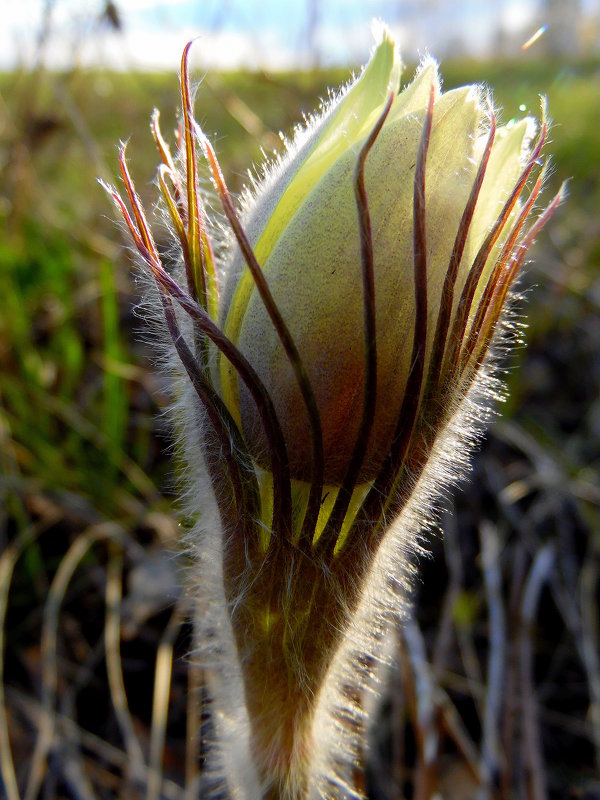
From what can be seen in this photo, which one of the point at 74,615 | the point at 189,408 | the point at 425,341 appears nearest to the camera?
the point at 425,341

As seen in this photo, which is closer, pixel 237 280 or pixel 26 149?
pixel 237 280

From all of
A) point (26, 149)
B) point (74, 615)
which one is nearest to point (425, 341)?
point (74, 615)

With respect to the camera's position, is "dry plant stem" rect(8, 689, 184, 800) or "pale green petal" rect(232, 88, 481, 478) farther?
"dry plant stem" rect(8, 689, 184, 800)

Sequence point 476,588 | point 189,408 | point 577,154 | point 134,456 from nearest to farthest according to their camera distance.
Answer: point 189,408, point 476,588, point 134,456, point 577,154

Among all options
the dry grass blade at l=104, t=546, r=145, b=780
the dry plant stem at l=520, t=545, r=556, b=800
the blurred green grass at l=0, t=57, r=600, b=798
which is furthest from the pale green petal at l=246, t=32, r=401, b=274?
the dry plant stem at l=520, t=545, r=556, b=800

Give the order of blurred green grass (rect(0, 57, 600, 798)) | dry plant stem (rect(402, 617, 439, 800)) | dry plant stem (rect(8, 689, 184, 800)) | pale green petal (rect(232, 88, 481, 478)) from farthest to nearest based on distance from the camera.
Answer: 1. blurred green grass (rect(0, 57, 600, 798))
2. dry plant stem (rect(8, 689, 184, 800))
3. dry plant stem (rect(402, 617, 439, 800))
4. pale green petal (rect(232, 88, 481, 478))

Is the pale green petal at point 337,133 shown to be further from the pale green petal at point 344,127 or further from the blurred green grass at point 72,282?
the blurred green grass at point 72,282

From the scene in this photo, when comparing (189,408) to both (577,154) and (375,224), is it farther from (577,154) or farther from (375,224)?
(577,154)

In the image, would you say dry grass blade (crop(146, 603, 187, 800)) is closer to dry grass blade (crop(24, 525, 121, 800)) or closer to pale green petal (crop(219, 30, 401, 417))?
dry grass blade (crop(24, 525, 121, 800))
